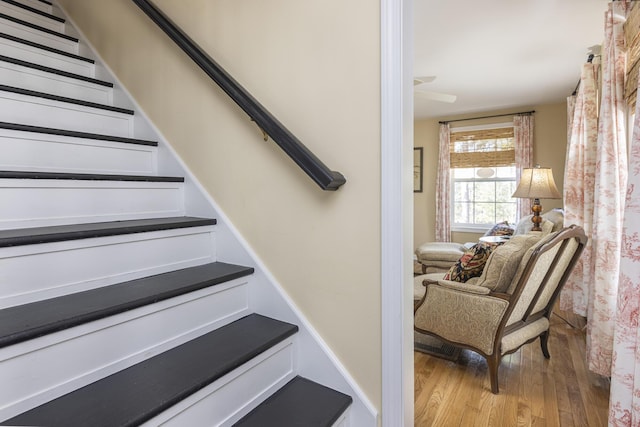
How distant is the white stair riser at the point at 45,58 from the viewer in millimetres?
1931

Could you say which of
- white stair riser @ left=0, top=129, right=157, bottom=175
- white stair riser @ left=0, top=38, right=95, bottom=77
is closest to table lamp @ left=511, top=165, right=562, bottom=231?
white stair riser @ left=0, top=129, right=157, bottom=175

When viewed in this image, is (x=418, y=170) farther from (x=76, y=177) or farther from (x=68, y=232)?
(x=68, y=232)

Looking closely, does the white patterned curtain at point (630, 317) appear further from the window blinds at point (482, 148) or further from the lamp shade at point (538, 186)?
the window blinds at point (482, 148)

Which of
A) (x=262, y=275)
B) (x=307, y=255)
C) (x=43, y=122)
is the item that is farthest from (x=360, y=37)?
(x=43, y=122)

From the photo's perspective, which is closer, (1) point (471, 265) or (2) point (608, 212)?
(2) point (608, 212)

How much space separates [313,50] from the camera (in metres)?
1.36

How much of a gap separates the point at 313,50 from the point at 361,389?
1.32 meters

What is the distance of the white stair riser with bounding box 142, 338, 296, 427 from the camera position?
986 mm

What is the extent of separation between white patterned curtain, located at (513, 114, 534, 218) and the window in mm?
115

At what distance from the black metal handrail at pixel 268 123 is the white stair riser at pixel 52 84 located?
0.76 metres

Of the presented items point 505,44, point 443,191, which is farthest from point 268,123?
point 443,191

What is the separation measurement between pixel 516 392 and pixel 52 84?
3.24 metres

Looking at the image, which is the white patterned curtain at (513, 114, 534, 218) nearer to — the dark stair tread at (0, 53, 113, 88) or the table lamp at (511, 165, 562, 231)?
the table lamp at (511, 165, 562, 231)

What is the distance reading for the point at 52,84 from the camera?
191 cm
